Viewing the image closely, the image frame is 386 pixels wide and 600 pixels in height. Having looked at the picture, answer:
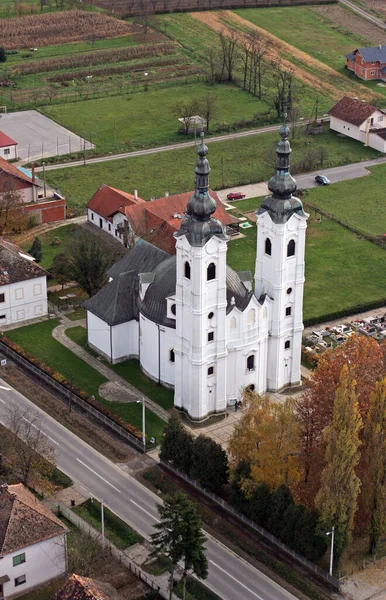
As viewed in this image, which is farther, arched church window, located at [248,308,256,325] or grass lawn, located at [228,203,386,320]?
grass lawn, located at [228,203,386,320]

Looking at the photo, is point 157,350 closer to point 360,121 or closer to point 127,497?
point 127,497

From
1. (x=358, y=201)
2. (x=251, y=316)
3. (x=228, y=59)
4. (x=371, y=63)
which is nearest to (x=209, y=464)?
(x=251, y=316)

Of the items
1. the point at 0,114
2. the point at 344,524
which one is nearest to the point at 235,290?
the point at 344,524

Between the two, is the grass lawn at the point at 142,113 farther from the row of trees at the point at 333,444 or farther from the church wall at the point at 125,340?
the row of trees at the point at 333,444

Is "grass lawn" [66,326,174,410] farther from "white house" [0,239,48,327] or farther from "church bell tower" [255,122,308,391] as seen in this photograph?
"church bell tower" [255,122,308,391]

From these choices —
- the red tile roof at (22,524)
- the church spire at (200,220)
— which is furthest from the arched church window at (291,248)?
the red tile roof at (22,524)

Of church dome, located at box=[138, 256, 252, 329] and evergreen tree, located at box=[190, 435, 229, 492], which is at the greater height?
church dome, located at box=[138, 256, 252, 329]

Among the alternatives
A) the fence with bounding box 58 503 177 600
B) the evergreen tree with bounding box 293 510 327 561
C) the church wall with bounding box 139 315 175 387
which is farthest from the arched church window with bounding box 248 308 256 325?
the fence with bounding box 58 503 177 600
